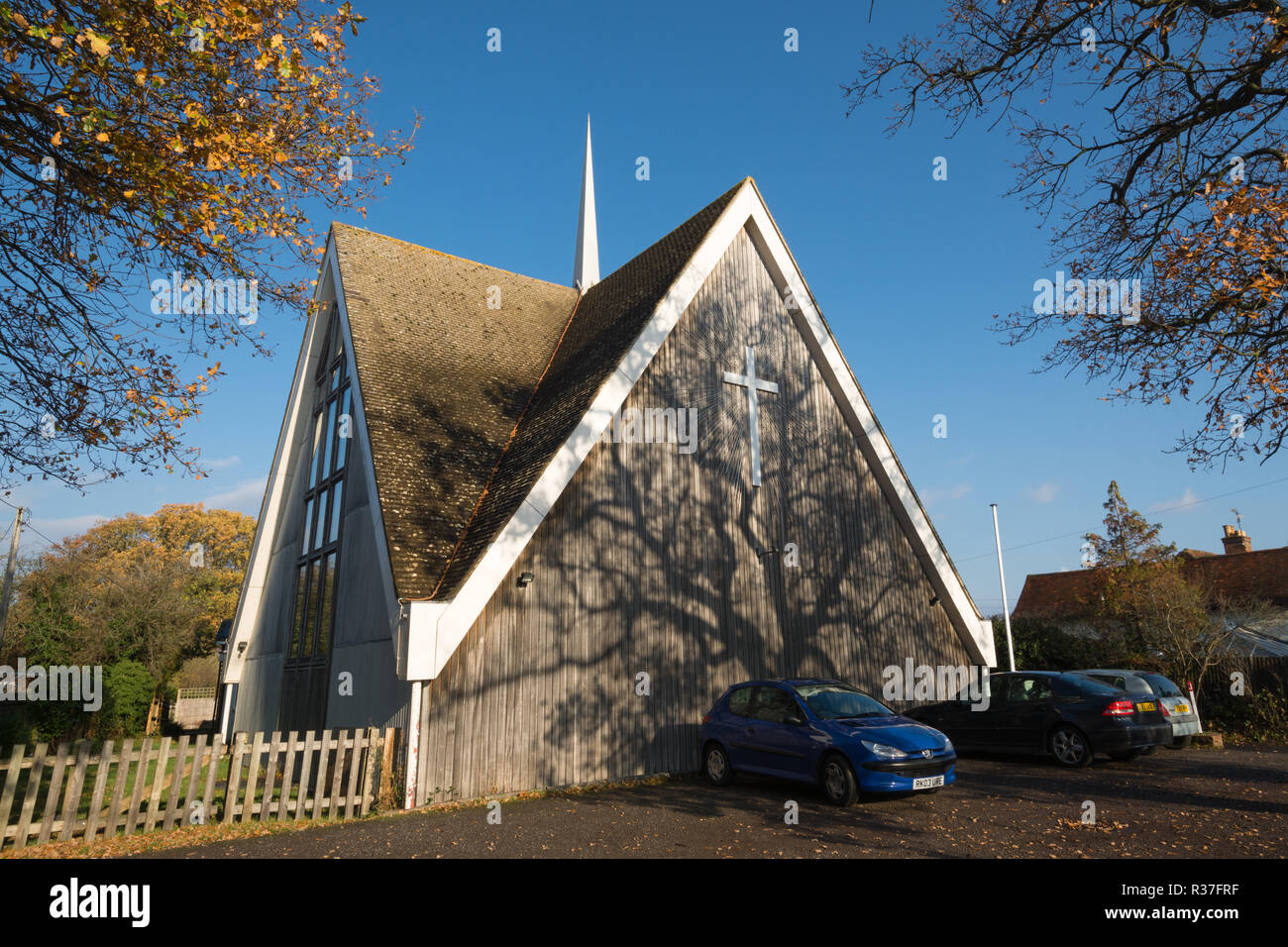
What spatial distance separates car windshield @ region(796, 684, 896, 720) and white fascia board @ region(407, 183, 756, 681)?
186 inches

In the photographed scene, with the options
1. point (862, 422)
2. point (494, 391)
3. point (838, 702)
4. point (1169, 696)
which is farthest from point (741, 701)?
point (1169, 696)

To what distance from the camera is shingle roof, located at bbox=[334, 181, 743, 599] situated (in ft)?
39.0

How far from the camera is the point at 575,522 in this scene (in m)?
12.5

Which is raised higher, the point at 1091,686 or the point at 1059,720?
the point at 1091,686

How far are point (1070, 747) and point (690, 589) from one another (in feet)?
22.8

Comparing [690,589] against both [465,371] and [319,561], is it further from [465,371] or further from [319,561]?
[319,561]

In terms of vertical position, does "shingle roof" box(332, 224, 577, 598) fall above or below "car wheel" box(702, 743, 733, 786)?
above

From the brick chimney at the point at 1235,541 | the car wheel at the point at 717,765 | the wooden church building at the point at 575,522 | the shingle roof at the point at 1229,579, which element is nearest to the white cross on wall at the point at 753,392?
the wooden church building at the point at 575,522

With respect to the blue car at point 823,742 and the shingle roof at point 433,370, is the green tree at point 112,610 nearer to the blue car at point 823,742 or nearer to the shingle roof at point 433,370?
the shingle roof at point 433,370

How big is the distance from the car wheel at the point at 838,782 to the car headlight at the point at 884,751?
1.16ft

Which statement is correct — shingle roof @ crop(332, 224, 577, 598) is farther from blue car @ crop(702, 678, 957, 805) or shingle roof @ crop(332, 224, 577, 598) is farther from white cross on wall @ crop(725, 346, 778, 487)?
blue car @ crop(702, 678, 957, 805)

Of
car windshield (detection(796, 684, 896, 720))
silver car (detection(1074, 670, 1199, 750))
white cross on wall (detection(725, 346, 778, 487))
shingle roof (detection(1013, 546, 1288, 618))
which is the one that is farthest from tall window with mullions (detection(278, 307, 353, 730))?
shingle roof (detection(1013, 546, 1288, 618))
